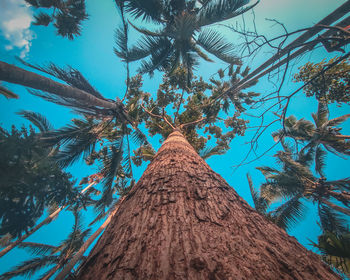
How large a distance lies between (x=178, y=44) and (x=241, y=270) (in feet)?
23.1

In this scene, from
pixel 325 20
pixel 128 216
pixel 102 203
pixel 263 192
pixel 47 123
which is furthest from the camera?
pixel 263 192

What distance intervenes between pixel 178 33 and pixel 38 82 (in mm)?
4608

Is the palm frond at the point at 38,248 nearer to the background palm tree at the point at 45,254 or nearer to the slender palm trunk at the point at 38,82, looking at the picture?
the background palm tree at the point at 45,254

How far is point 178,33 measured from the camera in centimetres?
511

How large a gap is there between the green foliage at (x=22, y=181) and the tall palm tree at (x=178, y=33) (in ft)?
10.4

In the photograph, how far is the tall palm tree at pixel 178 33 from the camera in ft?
14.3

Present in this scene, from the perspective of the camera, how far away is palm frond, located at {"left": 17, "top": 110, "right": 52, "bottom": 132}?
340 centimetres

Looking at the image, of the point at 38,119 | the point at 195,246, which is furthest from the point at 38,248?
the point at 195,246

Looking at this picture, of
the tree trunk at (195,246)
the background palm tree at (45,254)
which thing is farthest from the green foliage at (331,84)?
the background palm tree at (45,254)

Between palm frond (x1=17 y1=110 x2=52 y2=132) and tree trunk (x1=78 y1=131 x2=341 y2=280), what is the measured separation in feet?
12.5

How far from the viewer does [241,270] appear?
0.62 meters

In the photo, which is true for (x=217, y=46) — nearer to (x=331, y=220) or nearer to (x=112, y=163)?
(x=112, y=163)

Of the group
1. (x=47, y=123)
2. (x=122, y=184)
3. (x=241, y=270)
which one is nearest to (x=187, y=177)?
(x=241, y=270)

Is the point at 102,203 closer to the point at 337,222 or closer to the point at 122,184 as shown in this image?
the point at 122,184
